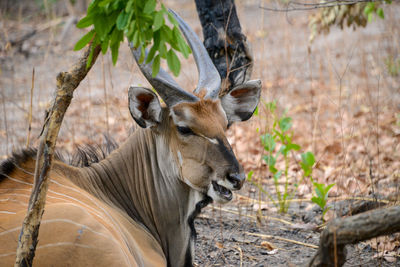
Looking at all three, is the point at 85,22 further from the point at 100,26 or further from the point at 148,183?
the point at 148,183

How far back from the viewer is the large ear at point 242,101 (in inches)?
140

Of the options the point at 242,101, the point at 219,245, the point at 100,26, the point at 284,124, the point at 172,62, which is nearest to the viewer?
the point at 100,26

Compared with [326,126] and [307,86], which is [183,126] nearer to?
[326,126]

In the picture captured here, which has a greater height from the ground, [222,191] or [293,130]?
[222,191]

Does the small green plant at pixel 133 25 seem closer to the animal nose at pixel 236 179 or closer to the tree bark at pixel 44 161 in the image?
the tree bark at pixel 44 161

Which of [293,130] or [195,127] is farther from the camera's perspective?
[293,130]

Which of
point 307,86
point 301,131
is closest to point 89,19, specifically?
point 301,131

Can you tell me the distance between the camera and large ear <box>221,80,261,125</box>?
356 centimetres

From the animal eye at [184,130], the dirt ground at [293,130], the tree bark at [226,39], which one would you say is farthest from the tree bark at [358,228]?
the tree bark at [226,39]

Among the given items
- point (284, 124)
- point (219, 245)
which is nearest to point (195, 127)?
point (219, 245)

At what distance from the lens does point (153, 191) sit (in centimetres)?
350

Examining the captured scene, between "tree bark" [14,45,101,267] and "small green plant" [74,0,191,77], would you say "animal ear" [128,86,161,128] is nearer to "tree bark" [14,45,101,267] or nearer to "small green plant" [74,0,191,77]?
"tree bark" [14,45,101,267]

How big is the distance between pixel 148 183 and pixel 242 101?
88cm

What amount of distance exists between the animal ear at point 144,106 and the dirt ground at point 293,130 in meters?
0.59
